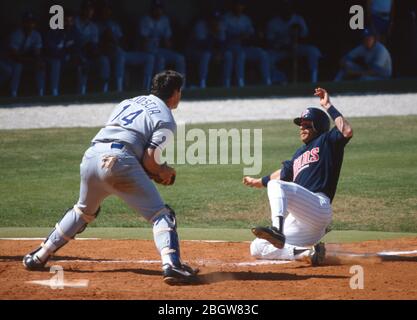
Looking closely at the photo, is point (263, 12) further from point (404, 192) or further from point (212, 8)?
point (404, 192)

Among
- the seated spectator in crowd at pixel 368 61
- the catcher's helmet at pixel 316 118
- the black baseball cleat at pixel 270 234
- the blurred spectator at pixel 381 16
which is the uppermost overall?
the blurred spectator at pixel 381 16

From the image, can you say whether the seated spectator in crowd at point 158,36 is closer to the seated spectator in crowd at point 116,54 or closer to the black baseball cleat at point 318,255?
the seated spectator in crowd at point 116,54

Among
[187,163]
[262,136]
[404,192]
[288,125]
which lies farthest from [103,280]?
[288,125]

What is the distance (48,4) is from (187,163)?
806 centimetres

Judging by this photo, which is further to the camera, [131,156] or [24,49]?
[24,49]

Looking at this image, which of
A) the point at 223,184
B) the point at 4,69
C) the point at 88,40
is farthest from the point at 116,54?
the point at 223,184

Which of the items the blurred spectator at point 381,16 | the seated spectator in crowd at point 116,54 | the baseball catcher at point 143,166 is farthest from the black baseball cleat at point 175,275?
the blurred spectator at point 381,16

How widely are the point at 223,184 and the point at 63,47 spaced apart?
7.60 meters

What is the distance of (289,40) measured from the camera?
2002 cm

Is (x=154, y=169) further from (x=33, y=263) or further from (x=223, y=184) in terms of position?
(x=223, y=184)

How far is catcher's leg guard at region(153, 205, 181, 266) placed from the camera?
675cm

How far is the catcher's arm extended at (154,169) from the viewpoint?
22.2 ft

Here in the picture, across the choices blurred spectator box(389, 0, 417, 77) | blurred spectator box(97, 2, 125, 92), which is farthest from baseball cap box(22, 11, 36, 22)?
blurred spectator box(389, 0, 417, 77)

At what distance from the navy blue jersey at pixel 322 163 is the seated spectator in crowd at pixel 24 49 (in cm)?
1158
